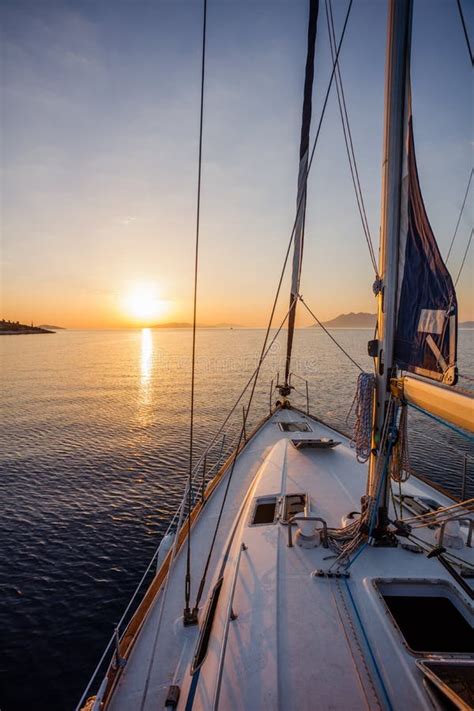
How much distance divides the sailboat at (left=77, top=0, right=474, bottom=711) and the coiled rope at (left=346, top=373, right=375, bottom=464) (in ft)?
0.12

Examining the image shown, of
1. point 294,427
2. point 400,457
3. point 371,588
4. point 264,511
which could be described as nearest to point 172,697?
point 371,588

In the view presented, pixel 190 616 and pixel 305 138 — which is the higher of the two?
pixel 305 138

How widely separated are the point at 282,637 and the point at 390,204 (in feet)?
24.5

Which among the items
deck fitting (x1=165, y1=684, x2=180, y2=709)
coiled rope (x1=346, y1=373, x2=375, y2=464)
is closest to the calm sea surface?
deck fitting (x1=165, y1=684, x2=180, y2=709)

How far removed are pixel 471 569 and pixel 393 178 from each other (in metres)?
7.46

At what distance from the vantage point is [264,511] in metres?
9.72

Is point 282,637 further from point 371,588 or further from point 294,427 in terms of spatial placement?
point 294,427

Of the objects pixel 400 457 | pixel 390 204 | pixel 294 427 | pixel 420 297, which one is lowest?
pixel 294 427

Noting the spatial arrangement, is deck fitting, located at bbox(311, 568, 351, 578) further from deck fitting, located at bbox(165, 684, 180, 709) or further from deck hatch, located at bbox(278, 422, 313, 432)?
deck hatch, located at bbox(278, 422, 313, 432)

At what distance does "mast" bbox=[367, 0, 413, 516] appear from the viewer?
5863mm

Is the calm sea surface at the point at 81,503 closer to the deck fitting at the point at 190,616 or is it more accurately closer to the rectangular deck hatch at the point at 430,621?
the deck fitting at the point at 190,616

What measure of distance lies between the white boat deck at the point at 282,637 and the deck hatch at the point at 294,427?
9.83m

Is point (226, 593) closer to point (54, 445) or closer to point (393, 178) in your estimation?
point (393, 178)

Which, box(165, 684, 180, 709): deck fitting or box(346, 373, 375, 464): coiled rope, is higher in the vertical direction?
box(346, 373, 375, 464): coiled rope
